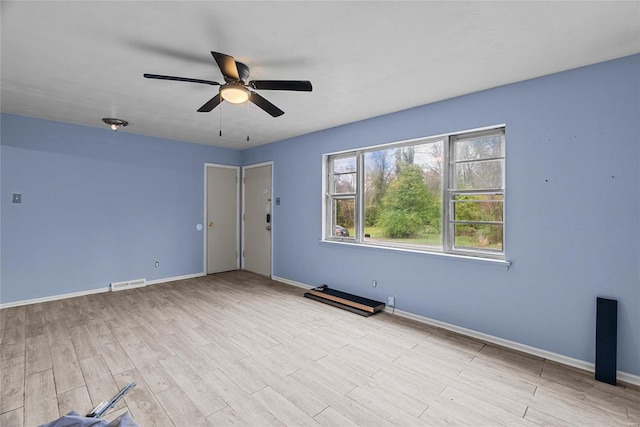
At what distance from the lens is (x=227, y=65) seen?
2117 mm

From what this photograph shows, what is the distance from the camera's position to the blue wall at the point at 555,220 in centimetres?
231

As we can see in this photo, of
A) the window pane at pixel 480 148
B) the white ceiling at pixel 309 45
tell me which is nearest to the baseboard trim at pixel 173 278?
the white ceiling at pixel 309 45

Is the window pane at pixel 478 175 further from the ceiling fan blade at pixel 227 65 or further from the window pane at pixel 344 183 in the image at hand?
the ceiling fan blade at pixel 227 65

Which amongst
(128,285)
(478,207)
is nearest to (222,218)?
(128,285)

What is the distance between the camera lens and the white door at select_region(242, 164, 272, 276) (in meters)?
5.72

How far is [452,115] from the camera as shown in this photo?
324cm

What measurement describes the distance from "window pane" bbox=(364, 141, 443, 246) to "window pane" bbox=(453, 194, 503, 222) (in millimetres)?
216

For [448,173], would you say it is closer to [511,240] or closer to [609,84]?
[511,240]

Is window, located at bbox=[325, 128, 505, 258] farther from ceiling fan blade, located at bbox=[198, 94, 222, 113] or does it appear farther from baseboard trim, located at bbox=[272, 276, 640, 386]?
ceiling fan blade, located at bbox=[198, 94, 222, 113]

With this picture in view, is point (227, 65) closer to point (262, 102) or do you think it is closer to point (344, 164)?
point (262, 102)

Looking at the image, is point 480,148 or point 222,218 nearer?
point 480,148

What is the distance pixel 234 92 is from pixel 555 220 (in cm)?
300

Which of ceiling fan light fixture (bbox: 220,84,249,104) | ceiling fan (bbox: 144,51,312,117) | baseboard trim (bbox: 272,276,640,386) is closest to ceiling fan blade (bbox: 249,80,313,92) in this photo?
ceiling fan (bbox: 144,51,312,117)

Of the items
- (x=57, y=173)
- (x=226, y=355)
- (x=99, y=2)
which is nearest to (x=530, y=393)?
(x=226, y=355)
